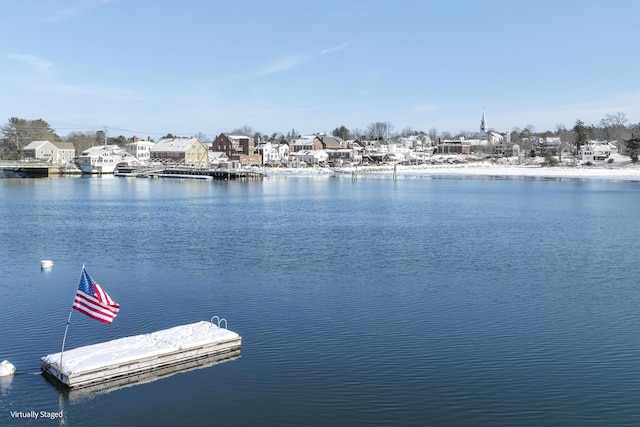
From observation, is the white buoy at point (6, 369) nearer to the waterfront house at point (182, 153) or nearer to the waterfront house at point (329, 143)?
the waterfront house at point (182, 153)

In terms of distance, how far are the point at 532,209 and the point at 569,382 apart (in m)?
48.1

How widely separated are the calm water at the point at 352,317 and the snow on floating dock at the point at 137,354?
21.0 inches

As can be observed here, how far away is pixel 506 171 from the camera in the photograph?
149000 millimetres

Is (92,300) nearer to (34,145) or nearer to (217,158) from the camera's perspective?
(217,158)

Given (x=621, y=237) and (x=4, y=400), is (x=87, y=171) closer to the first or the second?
(x=621, y=237)

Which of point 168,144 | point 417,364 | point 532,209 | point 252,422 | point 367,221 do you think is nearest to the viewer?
point 252,422

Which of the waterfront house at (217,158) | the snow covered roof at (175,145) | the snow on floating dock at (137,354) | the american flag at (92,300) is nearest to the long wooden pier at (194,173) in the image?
the snow covered roof at (175,145)

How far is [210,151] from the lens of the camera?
550 ft

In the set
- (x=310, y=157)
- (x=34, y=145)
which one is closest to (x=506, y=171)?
(x=310, y=157)

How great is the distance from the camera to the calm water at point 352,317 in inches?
559

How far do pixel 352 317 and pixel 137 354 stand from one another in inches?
307

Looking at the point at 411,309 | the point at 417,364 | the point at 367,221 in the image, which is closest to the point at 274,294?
the point at 411,309

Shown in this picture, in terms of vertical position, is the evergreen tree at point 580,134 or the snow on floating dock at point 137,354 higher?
the evergreen tree at point 580,134

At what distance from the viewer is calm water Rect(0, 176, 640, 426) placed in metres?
14.2
